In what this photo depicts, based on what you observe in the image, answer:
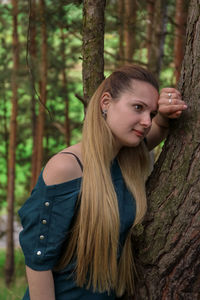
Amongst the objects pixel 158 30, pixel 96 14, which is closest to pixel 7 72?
pixel 158 30

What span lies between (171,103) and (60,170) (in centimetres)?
54

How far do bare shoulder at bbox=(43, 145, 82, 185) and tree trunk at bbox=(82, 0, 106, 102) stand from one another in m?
0.71

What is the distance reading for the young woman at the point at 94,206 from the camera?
179 centimetres

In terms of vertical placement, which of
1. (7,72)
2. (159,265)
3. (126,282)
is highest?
(159,265)

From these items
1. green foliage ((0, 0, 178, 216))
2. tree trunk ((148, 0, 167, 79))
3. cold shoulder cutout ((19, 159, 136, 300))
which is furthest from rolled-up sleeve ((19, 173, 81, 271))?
green foliage ((0, 0, 178, 216))

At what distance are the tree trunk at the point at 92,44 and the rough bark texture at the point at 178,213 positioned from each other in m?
0.60

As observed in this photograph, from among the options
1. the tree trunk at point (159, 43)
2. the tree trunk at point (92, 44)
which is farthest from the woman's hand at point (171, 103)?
the tree trunk at point (159, 43)

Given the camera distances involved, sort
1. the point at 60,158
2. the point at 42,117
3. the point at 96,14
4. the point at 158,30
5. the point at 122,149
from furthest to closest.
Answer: the point at 42,117 → the point at 158,30 → the point at 96,14 → the point at 122,149 → the point at 60,158

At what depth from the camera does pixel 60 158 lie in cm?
178

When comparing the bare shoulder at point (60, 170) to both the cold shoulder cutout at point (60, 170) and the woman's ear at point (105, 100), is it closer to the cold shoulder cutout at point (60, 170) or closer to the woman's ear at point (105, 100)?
the cold shoulder cutout at point (60, 170)

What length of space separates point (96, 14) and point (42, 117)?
612 centimetres

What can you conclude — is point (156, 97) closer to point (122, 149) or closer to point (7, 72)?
point (122, 149)

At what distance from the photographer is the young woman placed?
179cm

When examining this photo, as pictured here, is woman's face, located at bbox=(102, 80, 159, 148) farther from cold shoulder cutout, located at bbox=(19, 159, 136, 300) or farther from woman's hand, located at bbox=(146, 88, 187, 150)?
cold shoulder cutout, located at bbox=(19, 159, 136, 300)
